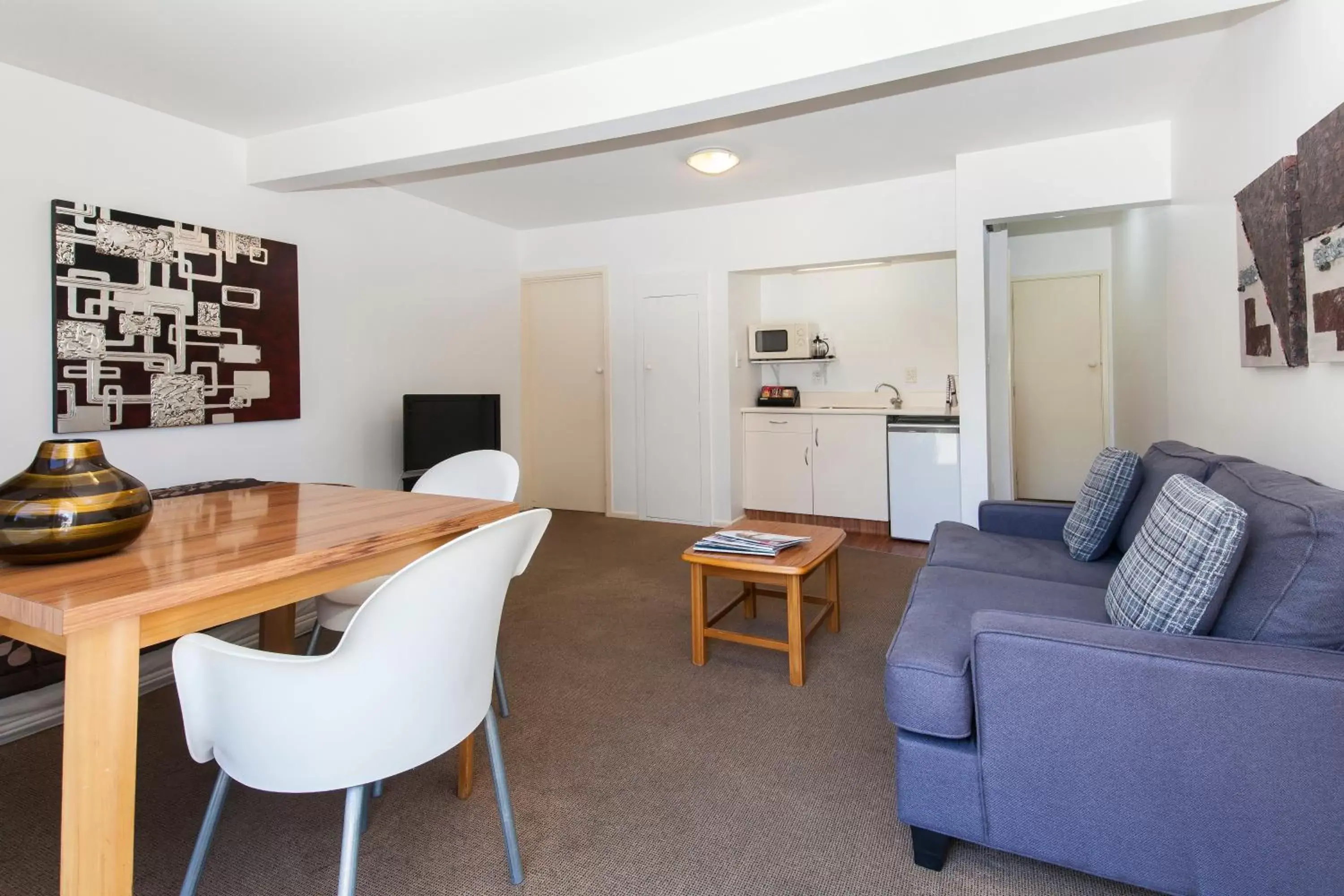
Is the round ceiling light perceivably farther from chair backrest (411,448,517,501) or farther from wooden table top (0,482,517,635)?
wooden table top (0,482,517,635)

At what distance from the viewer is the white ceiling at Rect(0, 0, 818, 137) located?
7.57 ft

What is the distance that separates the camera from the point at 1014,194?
3783mm

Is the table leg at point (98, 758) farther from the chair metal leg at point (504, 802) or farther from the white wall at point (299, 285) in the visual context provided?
the white wall at point (299, 285)

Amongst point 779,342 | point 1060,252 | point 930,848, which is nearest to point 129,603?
point 930,848

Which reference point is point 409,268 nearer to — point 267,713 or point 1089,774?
point 267,713

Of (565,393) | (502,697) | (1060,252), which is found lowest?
(502,697)

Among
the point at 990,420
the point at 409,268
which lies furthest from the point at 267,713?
the point at 990,420

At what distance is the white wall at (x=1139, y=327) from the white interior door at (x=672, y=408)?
280 centimetres

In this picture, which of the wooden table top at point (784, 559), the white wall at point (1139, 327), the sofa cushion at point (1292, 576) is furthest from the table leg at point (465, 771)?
the white wall at point (1139, 327)

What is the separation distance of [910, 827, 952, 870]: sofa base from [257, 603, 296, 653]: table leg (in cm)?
187

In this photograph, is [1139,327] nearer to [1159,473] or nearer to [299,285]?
[1159,473]

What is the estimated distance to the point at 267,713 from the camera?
110 centimetres

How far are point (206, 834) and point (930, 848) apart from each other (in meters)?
1.47

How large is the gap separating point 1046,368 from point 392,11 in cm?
547
